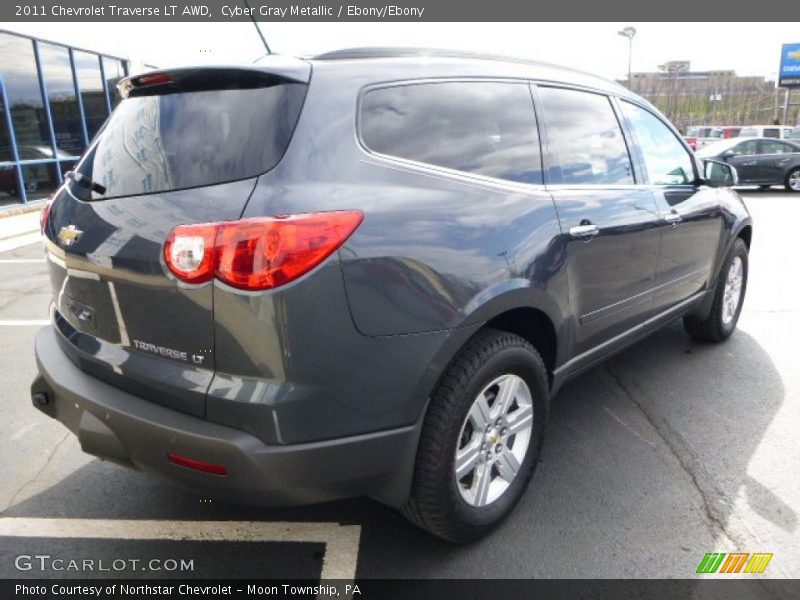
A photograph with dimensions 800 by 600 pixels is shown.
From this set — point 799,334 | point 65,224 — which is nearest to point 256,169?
point 65,224

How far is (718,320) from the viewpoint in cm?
449

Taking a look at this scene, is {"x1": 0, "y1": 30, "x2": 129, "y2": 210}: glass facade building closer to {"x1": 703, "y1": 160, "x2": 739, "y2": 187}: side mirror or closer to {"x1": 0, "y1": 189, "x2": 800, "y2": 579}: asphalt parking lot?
{"x1": 0, "y1": 189, "x2": 800, "y2": 579}: asphalt parking lot

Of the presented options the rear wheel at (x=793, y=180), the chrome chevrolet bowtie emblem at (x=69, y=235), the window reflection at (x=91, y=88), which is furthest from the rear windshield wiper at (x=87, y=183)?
the rear wheel at (x=793, y=180)

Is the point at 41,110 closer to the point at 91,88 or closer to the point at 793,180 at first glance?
the point at 91,88

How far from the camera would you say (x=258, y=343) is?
177 centimetres

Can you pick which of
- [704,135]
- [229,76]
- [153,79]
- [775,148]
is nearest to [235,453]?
[229,76]

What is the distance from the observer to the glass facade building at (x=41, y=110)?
1188 centimetres

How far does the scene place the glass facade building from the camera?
39.0 ft

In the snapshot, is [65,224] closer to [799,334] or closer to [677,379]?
[677,379]

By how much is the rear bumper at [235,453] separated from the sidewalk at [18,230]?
8349 millimetres

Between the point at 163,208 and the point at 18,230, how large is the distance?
1035cm

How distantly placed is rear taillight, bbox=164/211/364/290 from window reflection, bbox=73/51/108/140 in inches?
578

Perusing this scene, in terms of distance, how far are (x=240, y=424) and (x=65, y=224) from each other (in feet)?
3.60

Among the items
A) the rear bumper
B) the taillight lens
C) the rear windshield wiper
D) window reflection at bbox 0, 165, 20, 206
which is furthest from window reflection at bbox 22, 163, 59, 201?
the taillight lens
